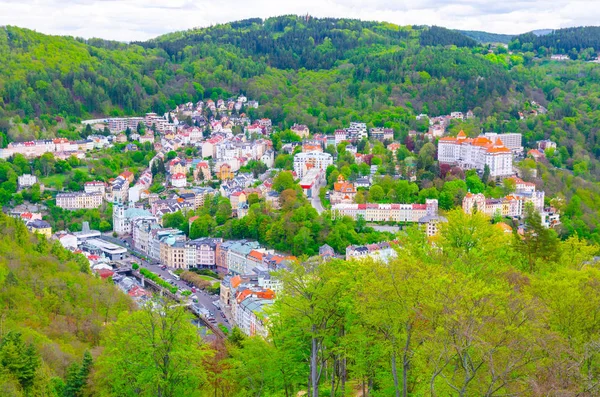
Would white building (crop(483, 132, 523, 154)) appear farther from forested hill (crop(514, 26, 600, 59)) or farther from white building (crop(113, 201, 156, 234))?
forested hill (crop(514, 26, 600, 59))

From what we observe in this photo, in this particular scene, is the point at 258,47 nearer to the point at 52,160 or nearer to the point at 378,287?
the point at 52,160

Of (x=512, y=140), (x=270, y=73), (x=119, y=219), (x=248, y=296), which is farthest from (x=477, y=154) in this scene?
(x=270, y=73)

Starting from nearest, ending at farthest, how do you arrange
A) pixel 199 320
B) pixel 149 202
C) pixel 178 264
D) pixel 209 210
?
1. pixel 199 320
2. pixel 178 264
3. pixel 209 210
4. pixel 149 202

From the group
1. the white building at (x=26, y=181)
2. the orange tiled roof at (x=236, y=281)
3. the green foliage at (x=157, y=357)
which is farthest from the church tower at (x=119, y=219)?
the green foliage at (x=157, y=357)

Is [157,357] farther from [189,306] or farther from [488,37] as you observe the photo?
[488,37]

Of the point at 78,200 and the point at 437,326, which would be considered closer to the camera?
the point at 437,326

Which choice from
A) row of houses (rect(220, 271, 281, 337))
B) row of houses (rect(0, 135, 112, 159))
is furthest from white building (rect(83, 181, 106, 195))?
row of houses (rect(220, 271, 281, 337))

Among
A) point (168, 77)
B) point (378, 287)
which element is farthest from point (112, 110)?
point (378, 287)
